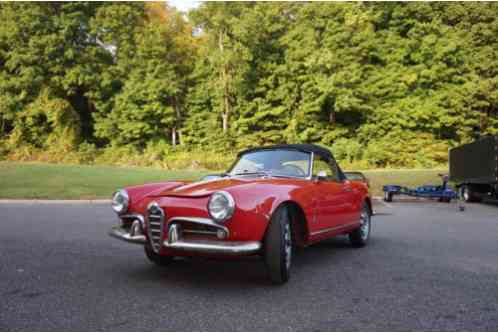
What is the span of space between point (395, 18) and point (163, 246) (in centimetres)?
3821

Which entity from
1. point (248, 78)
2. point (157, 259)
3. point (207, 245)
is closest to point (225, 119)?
point (248, 78)

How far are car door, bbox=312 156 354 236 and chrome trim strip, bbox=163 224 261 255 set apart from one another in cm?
129

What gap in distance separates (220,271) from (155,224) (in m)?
1.12

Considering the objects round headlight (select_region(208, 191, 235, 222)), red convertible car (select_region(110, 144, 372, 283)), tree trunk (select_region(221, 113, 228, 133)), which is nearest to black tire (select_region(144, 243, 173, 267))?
red convertible car (select_region(110, 144, 372, 283))

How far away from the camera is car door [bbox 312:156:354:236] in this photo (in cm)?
507

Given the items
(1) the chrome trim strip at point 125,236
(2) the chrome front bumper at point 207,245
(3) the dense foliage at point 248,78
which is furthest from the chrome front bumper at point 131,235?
(3) the dense foliage at point 248,78

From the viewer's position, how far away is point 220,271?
4875 mm

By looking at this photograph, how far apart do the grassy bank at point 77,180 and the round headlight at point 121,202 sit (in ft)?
38.1

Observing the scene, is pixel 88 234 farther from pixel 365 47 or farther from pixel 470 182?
pixel 365 47

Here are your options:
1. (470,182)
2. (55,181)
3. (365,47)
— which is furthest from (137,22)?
(470,182)

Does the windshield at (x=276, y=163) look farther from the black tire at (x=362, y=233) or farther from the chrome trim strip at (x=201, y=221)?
the black tire at (x=362, y=233)

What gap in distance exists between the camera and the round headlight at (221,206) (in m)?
3.86

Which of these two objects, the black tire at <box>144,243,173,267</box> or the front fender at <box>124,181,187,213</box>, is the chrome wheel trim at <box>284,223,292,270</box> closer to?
the front fender at <box>124,181,187,213</box>

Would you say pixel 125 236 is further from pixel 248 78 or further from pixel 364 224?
pixel 248 78
